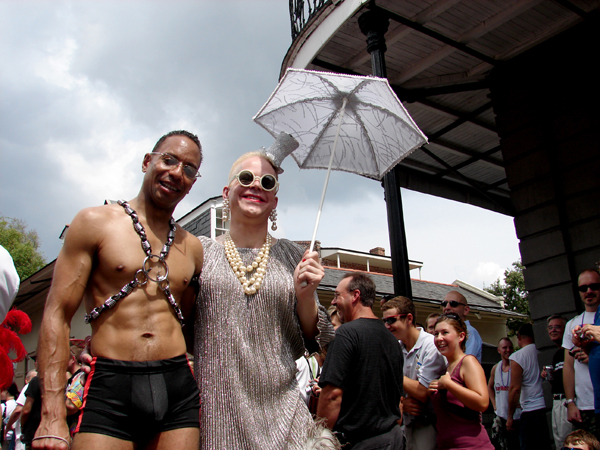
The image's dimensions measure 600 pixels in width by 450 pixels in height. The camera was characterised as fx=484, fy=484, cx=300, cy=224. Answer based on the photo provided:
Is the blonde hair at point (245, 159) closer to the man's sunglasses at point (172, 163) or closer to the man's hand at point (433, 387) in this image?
the man's sunglasses at point (172, 163)

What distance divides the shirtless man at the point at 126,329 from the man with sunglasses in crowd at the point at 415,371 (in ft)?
7.44

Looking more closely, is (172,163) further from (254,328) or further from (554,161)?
(554,161)

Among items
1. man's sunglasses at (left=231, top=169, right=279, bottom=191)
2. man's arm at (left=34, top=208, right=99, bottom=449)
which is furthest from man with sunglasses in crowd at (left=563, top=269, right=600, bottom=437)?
man's arm at (left=34, top=208, right=99, bottom=449)

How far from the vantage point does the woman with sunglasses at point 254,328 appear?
1994 millimetres

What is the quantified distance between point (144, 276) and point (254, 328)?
0.56 meters

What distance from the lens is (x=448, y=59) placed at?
22.8 feet

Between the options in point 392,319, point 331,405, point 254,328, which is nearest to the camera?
point 254,328

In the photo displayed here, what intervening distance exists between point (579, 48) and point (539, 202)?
7.04 feet

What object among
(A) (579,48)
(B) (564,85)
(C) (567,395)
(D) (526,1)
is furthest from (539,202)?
(C) (567,395)

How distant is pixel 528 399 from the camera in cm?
538

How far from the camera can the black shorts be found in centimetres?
165

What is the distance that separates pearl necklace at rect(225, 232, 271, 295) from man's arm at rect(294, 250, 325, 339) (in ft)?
0.59

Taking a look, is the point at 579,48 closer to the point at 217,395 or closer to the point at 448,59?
the point at 448,59

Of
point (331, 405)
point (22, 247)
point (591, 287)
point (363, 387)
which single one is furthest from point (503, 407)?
point (22, 247)
